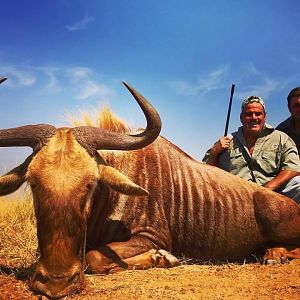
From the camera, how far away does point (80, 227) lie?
147 inches

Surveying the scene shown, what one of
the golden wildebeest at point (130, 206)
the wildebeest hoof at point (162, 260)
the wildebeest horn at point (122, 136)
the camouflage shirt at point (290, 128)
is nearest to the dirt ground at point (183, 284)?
the wildebeest hoof at point (162, 260)

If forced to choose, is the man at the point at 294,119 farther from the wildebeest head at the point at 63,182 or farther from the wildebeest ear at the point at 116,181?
the wildebeest ear at the point at 116,181

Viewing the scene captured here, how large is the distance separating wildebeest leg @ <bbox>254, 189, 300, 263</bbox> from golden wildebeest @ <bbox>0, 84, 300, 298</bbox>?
12mm

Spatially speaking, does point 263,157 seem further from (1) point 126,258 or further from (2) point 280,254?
(1) point 126,258

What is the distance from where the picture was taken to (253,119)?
7.28 metres

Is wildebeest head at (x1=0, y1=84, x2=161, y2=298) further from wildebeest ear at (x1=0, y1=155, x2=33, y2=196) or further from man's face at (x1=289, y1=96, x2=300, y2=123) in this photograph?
man's face at (x1=289, y1=96, x2=300, y2=123)

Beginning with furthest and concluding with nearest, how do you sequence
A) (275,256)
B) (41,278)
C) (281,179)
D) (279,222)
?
(281,179)
(279,222)
(275,256)
(41,278)

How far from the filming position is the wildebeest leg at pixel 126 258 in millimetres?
4414

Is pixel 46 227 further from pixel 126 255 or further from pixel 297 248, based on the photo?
pixel 297 248

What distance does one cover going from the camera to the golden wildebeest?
3666 millimetres

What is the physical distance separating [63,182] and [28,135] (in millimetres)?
799

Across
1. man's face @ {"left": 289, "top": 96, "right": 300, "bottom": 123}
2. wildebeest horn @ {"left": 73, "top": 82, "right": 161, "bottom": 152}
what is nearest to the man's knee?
man's face @ {"left": 289, "top": 96, "right": 300, "bottom": 123}

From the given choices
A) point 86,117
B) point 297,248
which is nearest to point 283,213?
point 297,248

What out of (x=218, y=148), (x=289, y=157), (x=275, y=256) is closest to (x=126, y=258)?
(x=275, y=256)
